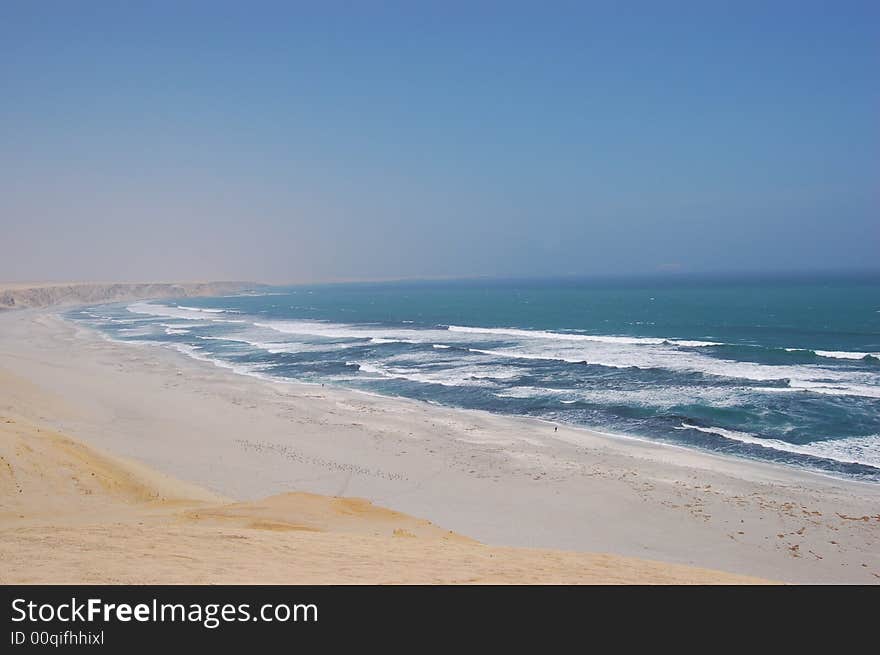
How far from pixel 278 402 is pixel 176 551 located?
2270cm

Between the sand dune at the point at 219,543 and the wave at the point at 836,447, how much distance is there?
577 inches

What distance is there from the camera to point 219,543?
914cm

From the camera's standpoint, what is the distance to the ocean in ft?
79.1

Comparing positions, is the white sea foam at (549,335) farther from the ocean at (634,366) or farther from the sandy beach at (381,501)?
the sandy beach at (381,501)

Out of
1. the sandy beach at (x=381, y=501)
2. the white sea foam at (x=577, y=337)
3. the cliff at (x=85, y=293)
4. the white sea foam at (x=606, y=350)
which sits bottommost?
the sandy beach at (x=381, y=501)

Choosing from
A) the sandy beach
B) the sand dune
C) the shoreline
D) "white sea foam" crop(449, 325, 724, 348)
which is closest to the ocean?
"white sea foam" crop(449, 325, 724, 348)

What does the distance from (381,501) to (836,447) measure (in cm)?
1714

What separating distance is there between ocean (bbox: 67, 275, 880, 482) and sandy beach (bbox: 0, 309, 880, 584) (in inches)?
117

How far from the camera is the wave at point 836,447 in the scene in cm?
2006
